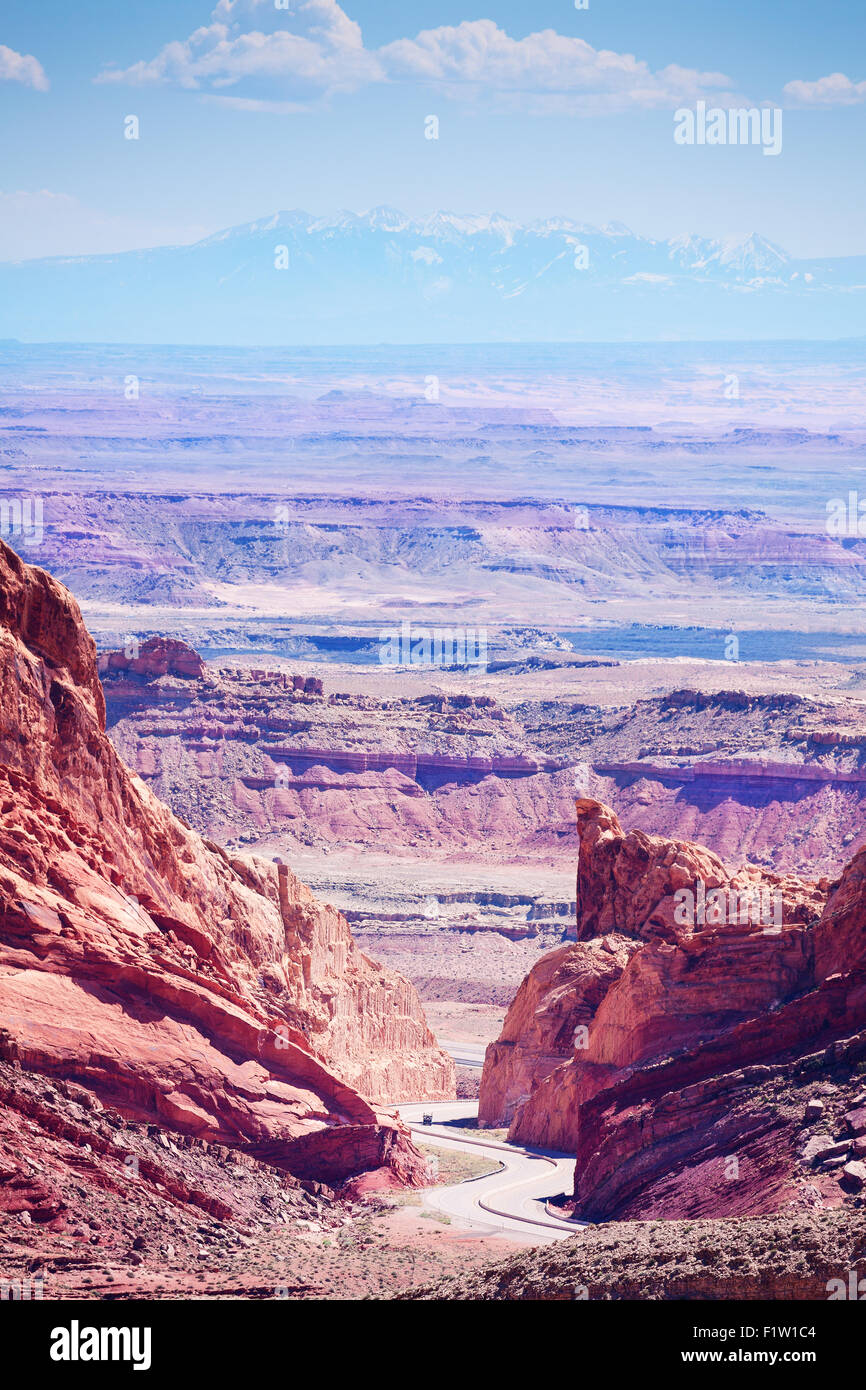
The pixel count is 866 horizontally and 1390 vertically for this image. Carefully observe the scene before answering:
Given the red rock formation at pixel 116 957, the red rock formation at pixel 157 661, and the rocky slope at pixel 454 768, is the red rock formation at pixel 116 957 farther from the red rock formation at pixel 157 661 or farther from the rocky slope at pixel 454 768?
the red rock formation at pixel 157 661

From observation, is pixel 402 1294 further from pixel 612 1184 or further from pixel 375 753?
pixel 375 753

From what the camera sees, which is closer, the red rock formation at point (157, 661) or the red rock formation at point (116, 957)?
the red rock formation at point (116, 957)

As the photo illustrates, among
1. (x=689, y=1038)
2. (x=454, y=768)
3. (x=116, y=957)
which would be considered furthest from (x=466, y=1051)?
(x=454, y=768)

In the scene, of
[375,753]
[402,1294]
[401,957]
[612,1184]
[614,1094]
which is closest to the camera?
[402,1294]

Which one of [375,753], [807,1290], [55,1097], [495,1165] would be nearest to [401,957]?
[375,753]

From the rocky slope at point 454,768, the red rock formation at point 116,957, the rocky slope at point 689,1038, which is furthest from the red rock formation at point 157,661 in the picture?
the red rock formation at point 116,957

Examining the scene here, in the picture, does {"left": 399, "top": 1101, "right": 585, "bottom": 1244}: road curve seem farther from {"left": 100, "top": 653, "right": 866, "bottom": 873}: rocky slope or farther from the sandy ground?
{"left": 100, "top": 653, "right": 866, "bottom": 873}: rocky slope

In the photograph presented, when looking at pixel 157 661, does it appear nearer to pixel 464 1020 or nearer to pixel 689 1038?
pixel 464 1020
